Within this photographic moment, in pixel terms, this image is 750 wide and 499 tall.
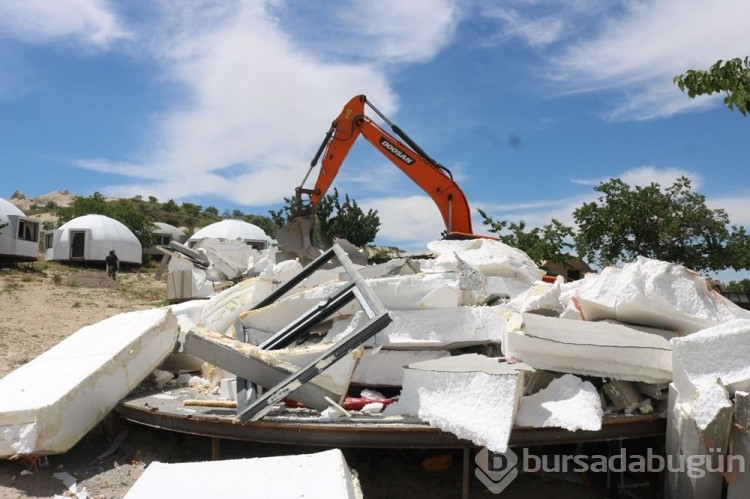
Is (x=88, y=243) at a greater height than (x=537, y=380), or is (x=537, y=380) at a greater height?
(x=88, y=243)

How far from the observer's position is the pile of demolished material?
12.1 feet

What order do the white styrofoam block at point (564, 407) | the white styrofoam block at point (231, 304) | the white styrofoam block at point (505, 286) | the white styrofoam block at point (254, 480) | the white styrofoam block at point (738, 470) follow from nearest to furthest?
the white styrofoam block at point (254, 480), the white styrofoam block at point (738, 470), the white styrofoam block at point (564, 407), the white styrofoam block at point (505, 286), the white styrofoam block at point (231, 304)

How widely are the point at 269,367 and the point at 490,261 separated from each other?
3062 mm

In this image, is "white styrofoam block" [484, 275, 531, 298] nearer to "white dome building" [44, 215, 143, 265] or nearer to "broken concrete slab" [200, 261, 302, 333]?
"broken concrete slab" [200, 261, 302, 333]

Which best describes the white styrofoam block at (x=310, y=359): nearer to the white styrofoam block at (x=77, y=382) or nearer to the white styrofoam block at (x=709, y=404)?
the white styrofoam block at (x=77, y=382)

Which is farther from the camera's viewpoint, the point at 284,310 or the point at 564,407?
the point at 284,310

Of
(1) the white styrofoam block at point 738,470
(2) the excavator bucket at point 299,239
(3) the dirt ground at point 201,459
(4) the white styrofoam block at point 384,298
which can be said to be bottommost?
(3) the dirt ground at point 201,459

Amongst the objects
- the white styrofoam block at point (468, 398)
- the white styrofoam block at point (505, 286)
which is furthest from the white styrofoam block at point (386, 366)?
the white styrofoam block at point (505, 286)

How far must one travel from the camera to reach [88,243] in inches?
1230

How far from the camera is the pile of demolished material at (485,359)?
3.67 metres

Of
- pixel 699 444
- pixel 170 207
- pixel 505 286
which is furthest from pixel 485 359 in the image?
pixel 170 207

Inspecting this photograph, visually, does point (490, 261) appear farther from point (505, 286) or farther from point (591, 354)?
point (591, 354)

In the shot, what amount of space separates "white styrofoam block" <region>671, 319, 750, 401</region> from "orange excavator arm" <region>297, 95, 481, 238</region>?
6.16 meters

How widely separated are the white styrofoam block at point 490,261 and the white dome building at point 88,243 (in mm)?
27484
